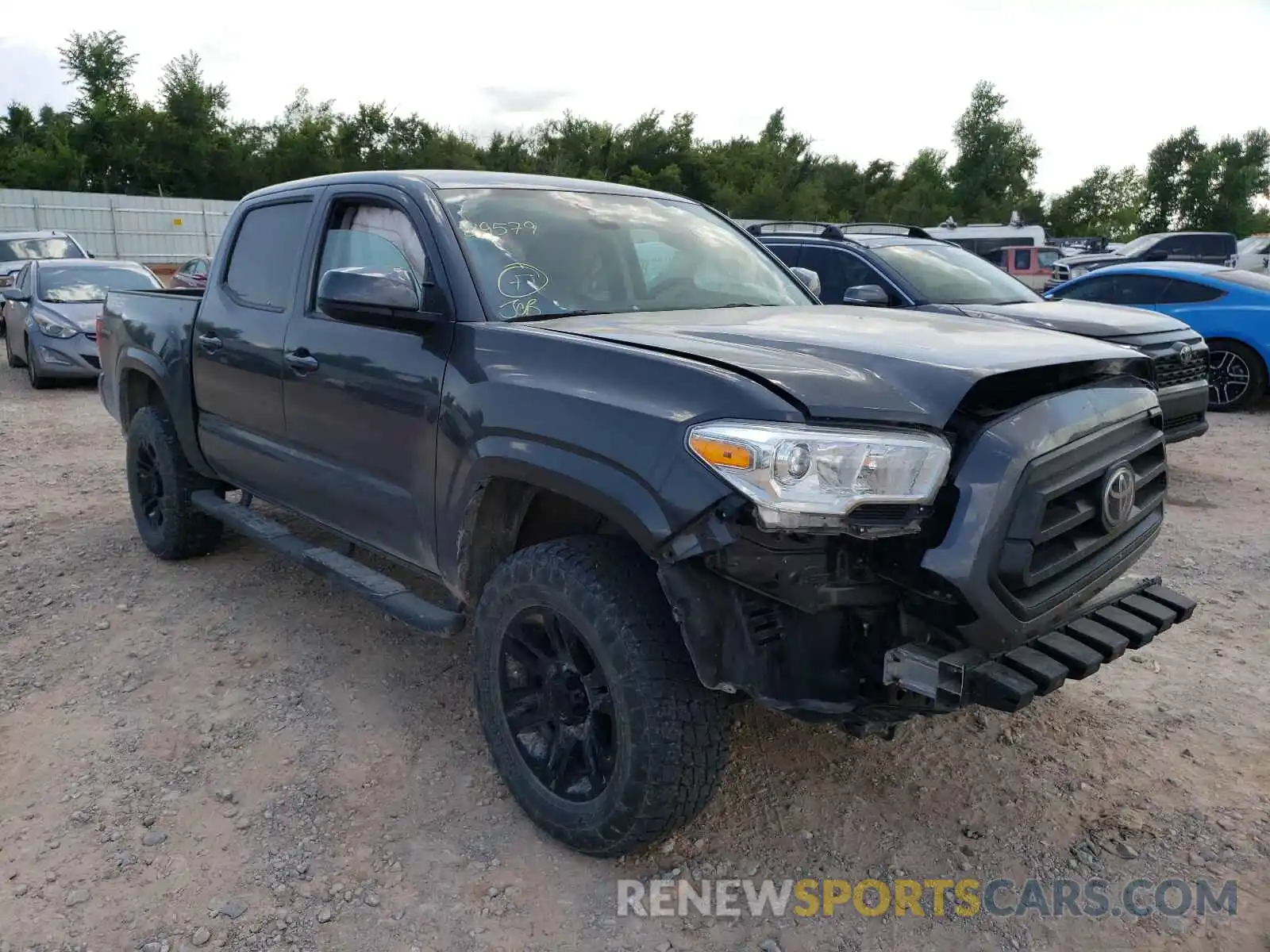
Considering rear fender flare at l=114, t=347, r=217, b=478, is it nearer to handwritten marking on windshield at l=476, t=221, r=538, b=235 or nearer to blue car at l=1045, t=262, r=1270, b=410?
handwritten marking on windshield at l=476, t=221, r=538, b=235

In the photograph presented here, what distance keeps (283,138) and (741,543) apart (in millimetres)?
46242

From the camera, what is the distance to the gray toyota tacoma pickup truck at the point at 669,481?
2238 millimetres

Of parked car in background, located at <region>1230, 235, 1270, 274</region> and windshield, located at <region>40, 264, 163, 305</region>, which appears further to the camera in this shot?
parked car in background, located at <region>1230, 235, 1270, 274</region>

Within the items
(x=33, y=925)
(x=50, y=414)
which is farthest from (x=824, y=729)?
(x=50, y=414)

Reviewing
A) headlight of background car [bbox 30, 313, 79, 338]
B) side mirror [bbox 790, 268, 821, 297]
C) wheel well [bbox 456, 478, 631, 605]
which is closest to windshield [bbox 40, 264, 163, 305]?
headlight of background car [bbox 30, 313, 79, 338]

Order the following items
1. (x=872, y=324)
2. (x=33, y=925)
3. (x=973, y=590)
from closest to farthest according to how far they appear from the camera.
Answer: (x=973, y=590), (x=33, y=925), (x=872, y=324)

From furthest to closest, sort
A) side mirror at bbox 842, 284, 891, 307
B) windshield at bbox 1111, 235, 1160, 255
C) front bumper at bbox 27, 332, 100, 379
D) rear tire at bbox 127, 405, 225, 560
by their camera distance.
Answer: windshield at bbox 1111, 235, 1160, 255 < front bumper at bbox 27, 332, 100, 379 < side mirror at bbox 842, 284, 891, 307 < rear tire at bbox 127, 405, 225, 560

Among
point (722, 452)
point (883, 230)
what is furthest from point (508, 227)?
point (883, 230)

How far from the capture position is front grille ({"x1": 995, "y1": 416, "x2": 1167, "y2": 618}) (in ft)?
7.43

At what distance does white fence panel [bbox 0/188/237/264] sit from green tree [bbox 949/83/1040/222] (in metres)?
43.2

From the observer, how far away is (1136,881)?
8.75 ft

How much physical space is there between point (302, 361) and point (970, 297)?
5551 mm

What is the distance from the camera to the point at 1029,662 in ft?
7.61

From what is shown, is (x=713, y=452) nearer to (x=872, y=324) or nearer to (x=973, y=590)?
(x=973, y=590)
